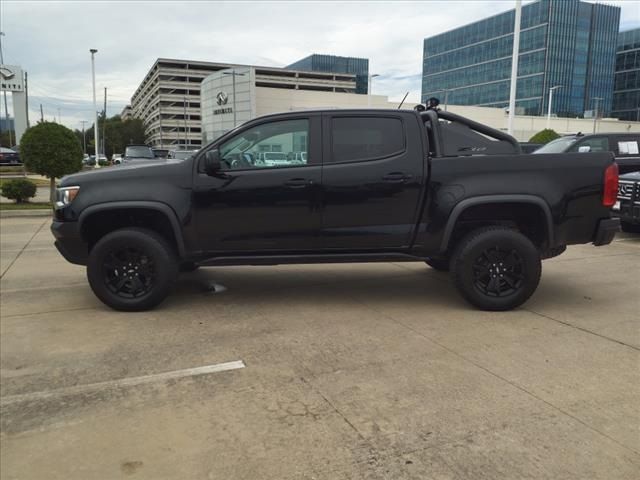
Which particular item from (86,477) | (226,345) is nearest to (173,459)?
(86,477)

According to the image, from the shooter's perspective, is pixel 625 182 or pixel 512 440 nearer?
pixel 512 440

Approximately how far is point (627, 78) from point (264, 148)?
4774 inches

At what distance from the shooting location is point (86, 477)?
2.51m

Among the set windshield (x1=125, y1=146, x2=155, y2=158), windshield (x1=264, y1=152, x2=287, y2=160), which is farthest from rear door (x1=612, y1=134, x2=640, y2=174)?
windshield (x1=125, y1=146, x2=155, y2=158)

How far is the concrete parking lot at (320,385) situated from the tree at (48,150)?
9.11 metres

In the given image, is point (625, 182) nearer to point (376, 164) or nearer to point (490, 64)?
point (376, 164)

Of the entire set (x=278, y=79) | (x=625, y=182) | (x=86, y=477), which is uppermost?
(x=278, y=79)

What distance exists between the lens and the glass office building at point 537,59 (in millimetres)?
91125

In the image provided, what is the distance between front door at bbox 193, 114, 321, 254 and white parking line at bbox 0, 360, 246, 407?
1463 mm

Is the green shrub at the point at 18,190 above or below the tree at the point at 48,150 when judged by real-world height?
below

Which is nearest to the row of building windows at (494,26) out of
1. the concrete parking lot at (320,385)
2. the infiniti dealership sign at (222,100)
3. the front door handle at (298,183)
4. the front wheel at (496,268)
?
the infiniti dealership sign at (222,100)

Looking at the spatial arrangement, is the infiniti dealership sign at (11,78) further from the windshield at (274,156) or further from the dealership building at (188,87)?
the dealership building at (188,87)

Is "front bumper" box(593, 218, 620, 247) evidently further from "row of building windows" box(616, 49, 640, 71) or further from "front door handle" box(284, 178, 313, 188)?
"row of building windows" box(616, 49, 640, 71)

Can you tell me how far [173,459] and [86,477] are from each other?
1.31 feet
